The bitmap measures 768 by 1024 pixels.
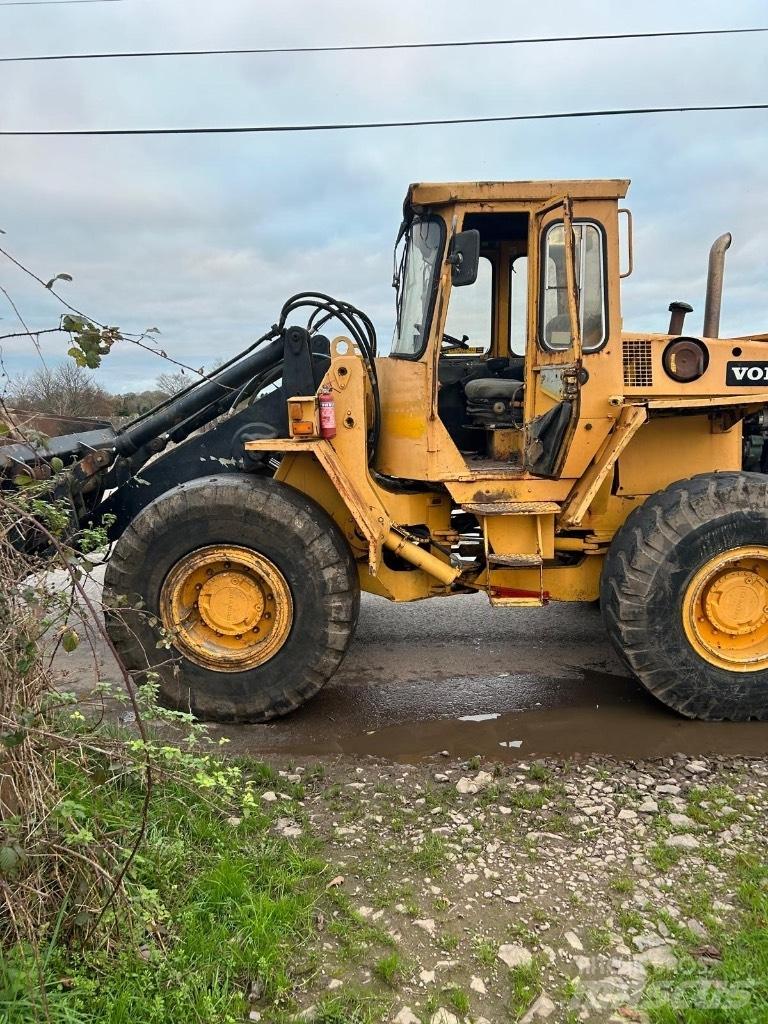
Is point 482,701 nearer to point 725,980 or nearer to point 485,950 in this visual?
point 485,950

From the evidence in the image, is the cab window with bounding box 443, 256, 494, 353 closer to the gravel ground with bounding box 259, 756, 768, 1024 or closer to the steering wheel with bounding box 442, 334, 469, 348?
the steering wheel with bounding box 442, 334, 469, 348

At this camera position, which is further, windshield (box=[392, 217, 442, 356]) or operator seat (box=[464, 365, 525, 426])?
operator seat (box=[464, 365, 525, 426])

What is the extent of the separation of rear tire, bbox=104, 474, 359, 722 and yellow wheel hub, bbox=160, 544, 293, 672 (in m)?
0.01

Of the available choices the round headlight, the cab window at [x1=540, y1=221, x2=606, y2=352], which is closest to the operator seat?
the cab window at [x1=540, y1=221, x2=606, y2=352]

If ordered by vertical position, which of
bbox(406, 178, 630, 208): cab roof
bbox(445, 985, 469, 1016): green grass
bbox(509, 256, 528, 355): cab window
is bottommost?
bbox(445, 985, 469, 1016): green grass

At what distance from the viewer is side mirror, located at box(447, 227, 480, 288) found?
369 cm

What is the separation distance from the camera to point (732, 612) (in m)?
4.02

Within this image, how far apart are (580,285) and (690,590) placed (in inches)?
71.1

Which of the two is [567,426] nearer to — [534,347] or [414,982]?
[534,347]

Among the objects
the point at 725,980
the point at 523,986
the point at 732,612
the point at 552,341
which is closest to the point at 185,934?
the point at 523,986

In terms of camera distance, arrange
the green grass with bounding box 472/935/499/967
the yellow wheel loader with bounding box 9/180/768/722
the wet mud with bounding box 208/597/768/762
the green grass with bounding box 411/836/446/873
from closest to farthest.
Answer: the green grass with bounding box 472/935/499/967 → the green grass with bounding box 411/836/446/873 → the wet mud with bounding box 208/597/768/762 → the yellow wheel loader with bounding box 9/180/768/722

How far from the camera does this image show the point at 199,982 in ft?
7.00

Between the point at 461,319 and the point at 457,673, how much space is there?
2340mm

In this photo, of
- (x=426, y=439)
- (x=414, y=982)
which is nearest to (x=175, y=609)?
(x=426, y=439)
